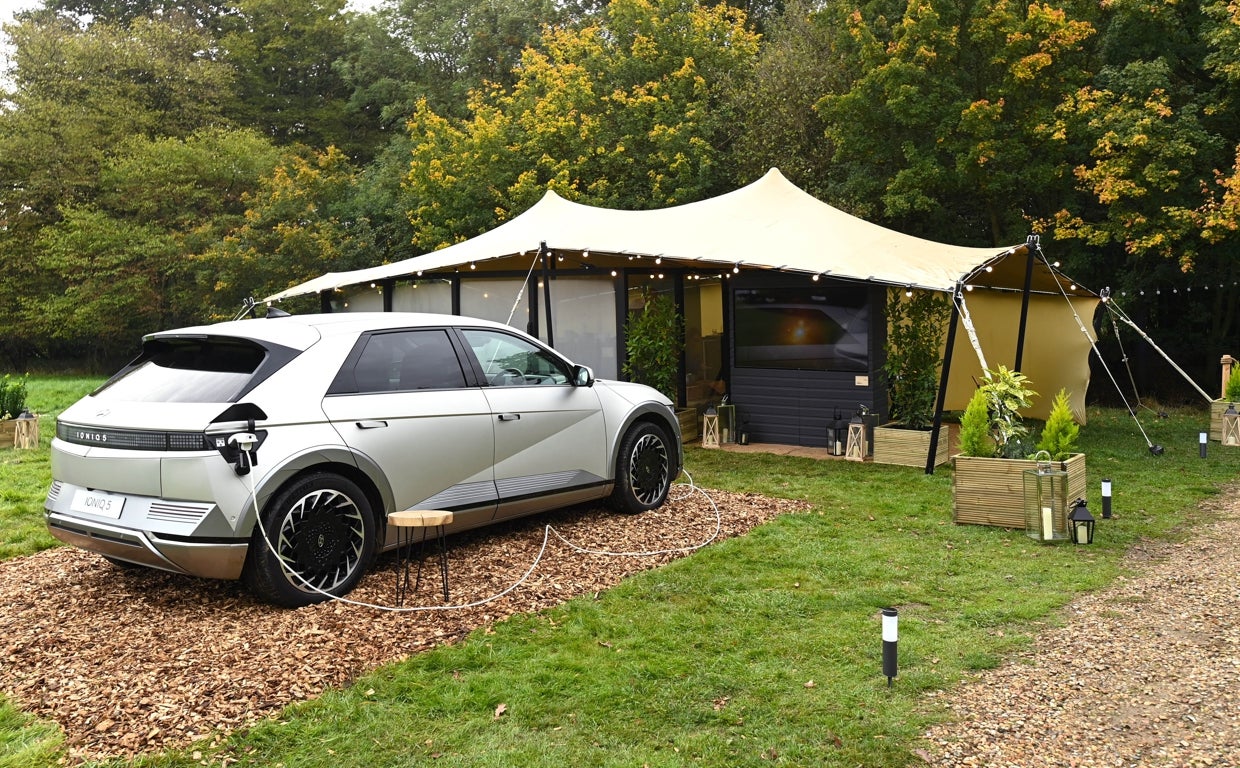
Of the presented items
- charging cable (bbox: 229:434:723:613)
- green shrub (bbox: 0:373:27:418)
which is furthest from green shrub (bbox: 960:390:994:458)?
green shrub (bbox: 0:373:27:418)

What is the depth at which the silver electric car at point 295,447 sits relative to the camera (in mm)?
4609

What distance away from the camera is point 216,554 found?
4594 mm

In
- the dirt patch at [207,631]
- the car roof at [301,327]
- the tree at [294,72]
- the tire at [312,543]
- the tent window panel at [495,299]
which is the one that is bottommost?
the dirt patch at [207,631]

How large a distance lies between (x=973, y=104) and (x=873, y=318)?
23.5ft

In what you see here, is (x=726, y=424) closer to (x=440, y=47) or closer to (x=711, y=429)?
(x=711, y=429)

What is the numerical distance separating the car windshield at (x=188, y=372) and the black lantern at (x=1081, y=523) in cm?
554

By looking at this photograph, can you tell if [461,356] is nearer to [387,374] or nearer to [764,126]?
[387,374]

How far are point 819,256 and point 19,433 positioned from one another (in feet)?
32.1

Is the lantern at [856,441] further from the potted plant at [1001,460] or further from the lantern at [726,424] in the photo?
the potted plant at [1001,460]

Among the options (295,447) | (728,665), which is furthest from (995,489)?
(295,447)

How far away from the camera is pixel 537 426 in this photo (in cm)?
633

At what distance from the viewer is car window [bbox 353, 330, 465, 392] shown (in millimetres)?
5449

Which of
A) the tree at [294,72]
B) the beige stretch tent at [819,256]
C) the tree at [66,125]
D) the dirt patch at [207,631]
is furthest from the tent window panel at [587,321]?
the tree at [294,72]

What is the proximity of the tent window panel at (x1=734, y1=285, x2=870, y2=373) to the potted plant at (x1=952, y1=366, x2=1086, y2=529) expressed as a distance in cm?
347
